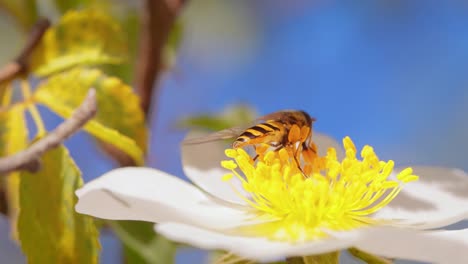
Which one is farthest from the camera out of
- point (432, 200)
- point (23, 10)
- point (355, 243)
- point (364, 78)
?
point (364, 78)

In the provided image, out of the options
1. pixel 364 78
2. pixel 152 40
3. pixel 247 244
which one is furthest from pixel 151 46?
pixel 364 78

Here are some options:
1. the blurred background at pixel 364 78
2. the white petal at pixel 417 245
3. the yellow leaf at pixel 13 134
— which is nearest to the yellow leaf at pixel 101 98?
the yellow leaf at pixel 13 134

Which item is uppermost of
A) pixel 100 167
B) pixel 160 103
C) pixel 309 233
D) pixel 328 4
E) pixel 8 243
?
pixel 328 4

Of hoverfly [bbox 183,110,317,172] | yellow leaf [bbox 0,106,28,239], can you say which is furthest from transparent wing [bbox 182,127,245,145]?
yellow leaf [bbox 0,106,28,239]

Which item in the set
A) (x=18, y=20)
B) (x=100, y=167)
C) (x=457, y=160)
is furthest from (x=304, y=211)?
(x=457, y=160)

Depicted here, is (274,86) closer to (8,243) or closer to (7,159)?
(8,243)

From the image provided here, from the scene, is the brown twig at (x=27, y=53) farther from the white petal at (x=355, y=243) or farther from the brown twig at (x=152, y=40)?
the white petal at (x=355, y=243)

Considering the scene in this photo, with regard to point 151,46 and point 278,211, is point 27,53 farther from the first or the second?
point 278,211
